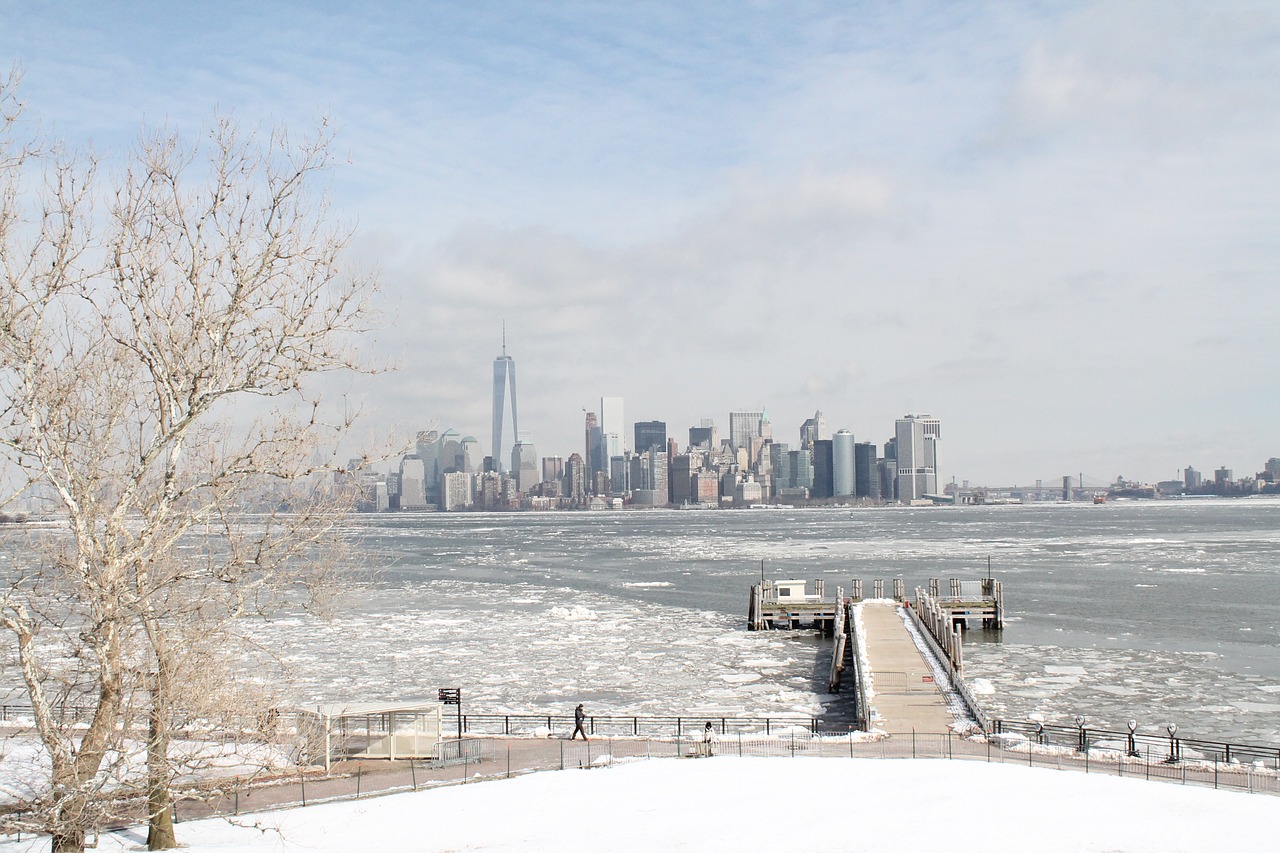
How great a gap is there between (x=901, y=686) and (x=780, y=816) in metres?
15.8

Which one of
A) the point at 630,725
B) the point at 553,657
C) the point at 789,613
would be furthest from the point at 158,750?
the point at 789,613

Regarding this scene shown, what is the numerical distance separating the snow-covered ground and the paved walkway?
606cm

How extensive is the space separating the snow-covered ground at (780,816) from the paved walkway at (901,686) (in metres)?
6.06

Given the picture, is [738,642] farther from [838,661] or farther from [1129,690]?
[1129,690]

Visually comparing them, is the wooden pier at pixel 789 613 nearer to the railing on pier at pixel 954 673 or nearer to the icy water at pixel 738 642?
the icy water at pixel 738 642

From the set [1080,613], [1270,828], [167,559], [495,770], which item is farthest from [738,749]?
[1080,613]

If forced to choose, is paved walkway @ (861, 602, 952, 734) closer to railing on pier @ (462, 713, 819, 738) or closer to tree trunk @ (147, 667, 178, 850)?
railing on pier @ (462, 713, 819, 738)

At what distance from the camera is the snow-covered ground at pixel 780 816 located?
1688cm

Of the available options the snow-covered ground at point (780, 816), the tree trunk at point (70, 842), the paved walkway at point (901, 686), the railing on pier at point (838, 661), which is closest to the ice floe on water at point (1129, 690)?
the paved walkway at point (901, 686)

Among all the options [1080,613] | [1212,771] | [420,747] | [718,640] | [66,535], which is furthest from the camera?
[1080,613]

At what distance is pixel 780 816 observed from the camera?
A: 60.4ft

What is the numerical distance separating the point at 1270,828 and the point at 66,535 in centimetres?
1959

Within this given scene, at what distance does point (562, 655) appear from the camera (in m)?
45.3

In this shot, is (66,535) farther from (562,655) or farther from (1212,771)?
(562,655)
